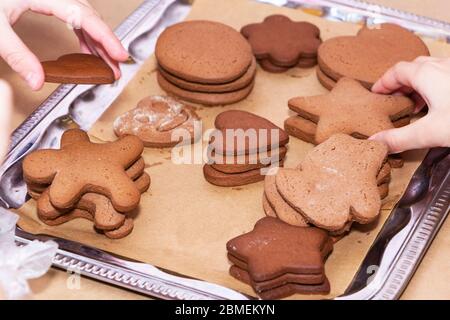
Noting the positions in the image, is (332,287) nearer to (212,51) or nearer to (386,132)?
(386,132)

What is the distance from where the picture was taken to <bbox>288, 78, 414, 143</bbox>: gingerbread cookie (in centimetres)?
146

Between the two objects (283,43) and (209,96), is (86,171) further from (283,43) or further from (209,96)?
(283,43)

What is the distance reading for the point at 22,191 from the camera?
1.40 meters

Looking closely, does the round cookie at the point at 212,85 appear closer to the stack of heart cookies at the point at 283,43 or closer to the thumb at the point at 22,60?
the stack of heart cookies at the point at 283,43

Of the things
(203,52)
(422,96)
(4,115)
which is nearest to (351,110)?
(422,96)

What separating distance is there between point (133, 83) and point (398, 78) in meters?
0.57

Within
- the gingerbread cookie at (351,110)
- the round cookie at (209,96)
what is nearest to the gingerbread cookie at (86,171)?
the round cookie at (209,96)

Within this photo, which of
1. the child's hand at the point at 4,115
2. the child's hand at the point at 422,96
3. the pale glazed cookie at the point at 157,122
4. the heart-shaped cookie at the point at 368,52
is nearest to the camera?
the child's hand at the point at 4,115

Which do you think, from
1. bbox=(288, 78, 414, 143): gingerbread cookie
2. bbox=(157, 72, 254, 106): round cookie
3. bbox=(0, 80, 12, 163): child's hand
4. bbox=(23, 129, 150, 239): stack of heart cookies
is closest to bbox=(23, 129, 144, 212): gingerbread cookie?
bbox=(23, 129, 150, 239): stack of heart cookies

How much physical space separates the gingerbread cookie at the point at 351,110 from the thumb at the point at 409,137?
0.06 meters

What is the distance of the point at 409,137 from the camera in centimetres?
138

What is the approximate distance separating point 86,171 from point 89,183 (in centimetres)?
3

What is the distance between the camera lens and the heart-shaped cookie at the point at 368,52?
1.62 metres

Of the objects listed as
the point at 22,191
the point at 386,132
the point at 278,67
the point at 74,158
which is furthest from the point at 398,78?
the point at 22,191
